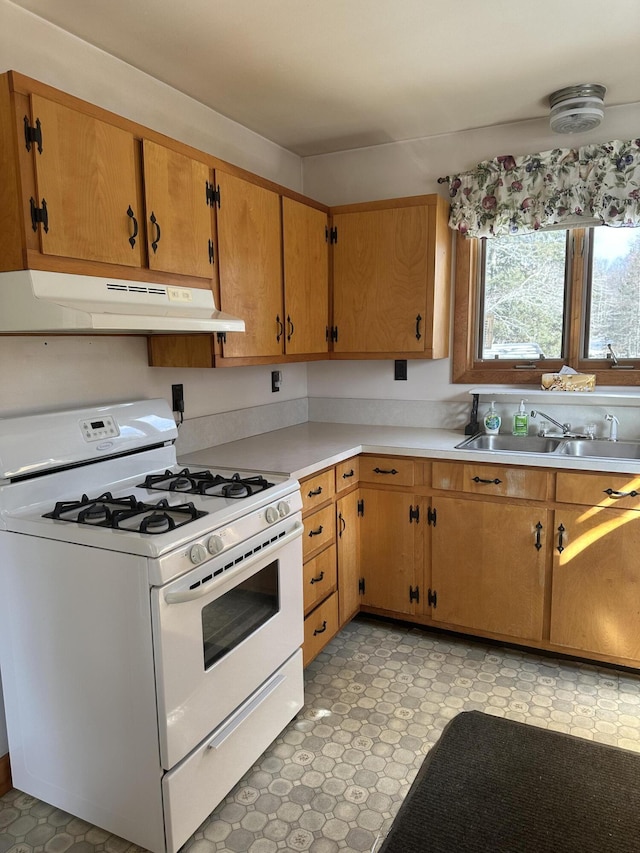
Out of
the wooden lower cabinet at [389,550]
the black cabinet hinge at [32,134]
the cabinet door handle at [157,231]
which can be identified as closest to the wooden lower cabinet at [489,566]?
the wooden lower cabinet at [389,550]

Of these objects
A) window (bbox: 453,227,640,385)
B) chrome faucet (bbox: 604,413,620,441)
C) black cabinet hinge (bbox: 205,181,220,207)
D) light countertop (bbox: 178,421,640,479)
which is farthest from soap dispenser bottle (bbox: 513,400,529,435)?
black cabinet hinge (bbox: 205,181,220,207)

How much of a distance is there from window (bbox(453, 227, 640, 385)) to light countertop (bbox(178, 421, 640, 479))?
1.65ft

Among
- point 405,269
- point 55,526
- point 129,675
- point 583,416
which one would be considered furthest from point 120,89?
point 583,416

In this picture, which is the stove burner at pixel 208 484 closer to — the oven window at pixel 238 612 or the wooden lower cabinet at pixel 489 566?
the oven window at pixel 238 612

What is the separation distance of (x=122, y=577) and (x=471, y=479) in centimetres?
162

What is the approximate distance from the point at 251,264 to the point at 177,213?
483 millimetres

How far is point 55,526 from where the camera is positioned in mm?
1663

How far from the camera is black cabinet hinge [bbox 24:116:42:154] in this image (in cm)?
162

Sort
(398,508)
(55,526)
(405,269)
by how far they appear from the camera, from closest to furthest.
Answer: (55,526)
(398,508)
(405,269)

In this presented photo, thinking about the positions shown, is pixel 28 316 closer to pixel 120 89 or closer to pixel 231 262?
pixel 231 262

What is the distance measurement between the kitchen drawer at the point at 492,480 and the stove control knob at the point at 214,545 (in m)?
1.28

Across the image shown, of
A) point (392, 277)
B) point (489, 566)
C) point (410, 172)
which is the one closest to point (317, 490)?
point (489, 566)

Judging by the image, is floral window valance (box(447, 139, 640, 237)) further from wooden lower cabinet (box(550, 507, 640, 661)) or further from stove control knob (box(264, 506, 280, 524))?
stove control knob (box(264, 506, 280, 524))

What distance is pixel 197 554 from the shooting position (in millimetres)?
1636
